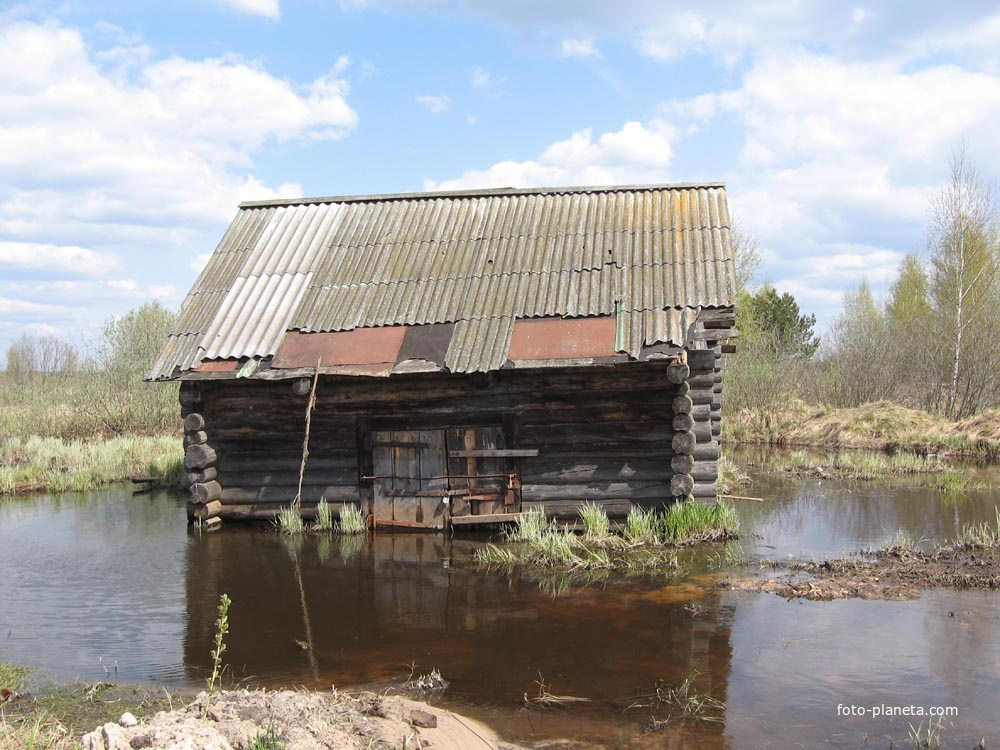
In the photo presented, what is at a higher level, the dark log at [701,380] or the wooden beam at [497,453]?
the dark log at [701,380]

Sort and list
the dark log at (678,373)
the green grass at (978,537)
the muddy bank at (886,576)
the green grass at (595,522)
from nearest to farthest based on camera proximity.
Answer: the muddy bank at (886,576)
the green grass at (978,537)
the dark log at (678,373)
the green grass at (595,522)

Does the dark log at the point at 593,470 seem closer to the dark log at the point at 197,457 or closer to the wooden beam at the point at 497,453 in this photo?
the wooden beam at the point at 497,453

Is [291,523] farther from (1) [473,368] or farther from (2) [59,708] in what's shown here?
(2) [59,708]

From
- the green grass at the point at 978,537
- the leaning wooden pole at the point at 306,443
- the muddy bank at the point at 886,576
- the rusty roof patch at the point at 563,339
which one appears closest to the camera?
the muddy bank at the point at 886,576

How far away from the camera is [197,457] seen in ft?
44.1

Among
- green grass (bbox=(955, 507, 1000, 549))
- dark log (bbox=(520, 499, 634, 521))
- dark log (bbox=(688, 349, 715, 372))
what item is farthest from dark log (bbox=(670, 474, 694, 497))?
green grass (bbox=(955, 507, 1000, 549))

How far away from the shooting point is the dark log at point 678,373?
11.7 m

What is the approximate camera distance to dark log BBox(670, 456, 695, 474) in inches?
470

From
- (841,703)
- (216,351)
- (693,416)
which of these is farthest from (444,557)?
(841,703)

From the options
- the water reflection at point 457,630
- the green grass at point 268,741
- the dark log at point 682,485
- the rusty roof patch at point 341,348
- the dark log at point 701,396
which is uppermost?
the rusty roof patch at point 341,348

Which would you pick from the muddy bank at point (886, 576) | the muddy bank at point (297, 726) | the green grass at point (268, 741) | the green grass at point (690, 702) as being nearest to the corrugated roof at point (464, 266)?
the muddy bank at point (886, 576)

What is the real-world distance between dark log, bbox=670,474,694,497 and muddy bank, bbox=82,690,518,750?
6.33 meters

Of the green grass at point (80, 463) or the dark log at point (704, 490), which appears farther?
the green grass at point (80, 463)

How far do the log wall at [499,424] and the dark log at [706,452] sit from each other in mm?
15
